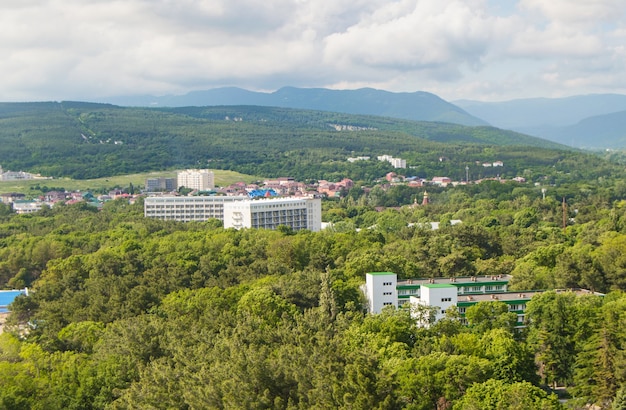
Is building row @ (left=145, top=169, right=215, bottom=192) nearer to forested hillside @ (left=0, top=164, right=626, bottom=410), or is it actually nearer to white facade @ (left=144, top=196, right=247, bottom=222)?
white facade @ (left=144, top=196, right=247, bottom=222)

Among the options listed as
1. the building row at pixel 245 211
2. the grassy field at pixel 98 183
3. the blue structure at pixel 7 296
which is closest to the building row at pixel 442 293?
the blue structure at pixel 7 296

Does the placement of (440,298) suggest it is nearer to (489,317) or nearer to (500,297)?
(489,317)

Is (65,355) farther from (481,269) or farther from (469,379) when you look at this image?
(481,269)

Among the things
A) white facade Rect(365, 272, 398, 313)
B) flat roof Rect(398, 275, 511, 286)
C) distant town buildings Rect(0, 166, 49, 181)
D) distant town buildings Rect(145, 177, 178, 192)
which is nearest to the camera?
white facade Rect(365, 272, 398, 313)

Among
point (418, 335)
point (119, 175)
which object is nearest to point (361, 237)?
point (418, 335)

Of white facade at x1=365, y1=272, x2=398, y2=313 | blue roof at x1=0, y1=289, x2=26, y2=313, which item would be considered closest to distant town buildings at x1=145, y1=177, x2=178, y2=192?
blue roof at x1=0, y1=289, x2=26, y2=313
